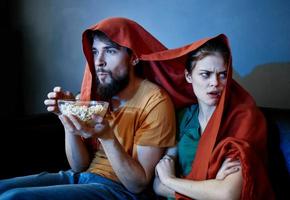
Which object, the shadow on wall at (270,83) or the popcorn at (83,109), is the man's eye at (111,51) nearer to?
the popcorn at (83,109)

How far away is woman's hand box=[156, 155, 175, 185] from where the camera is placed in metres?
1.26

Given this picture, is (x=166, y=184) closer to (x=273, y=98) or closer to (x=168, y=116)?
(x=168, y=116)

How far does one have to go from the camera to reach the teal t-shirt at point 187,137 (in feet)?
4.29

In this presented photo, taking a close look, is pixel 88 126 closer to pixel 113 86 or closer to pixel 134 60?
pixel 113 86

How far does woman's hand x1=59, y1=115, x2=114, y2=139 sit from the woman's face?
Answer: 332mm

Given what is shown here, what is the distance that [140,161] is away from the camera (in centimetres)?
131

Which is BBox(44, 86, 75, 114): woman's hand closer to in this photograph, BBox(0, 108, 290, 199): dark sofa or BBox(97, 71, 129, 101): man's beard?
BBox(97, 71, 129, 101): man's beard

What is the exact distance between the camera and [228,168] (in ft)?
3.65

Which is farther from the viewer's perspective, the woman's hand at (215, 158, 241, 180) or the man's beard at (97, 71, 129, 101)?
the man's beard at (97, 71, 129, 101)

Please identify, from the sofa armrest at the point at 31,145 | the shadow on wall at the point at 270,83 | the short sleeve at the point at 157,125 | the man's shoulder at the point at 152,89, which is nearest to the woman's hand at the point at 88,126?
the short sleeve at the point at 157,125

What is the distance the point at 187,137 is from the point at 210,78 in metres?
0.22

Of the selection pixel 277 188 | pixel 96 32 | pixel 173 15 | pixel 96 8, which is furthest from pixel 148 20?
pixel 277 188

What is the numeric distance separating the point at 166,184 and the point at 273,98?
694mm

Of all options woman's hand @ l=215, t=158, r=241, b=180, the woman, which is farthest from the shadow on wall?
woman's hand @ l=215, t=158, r=241, b=180
